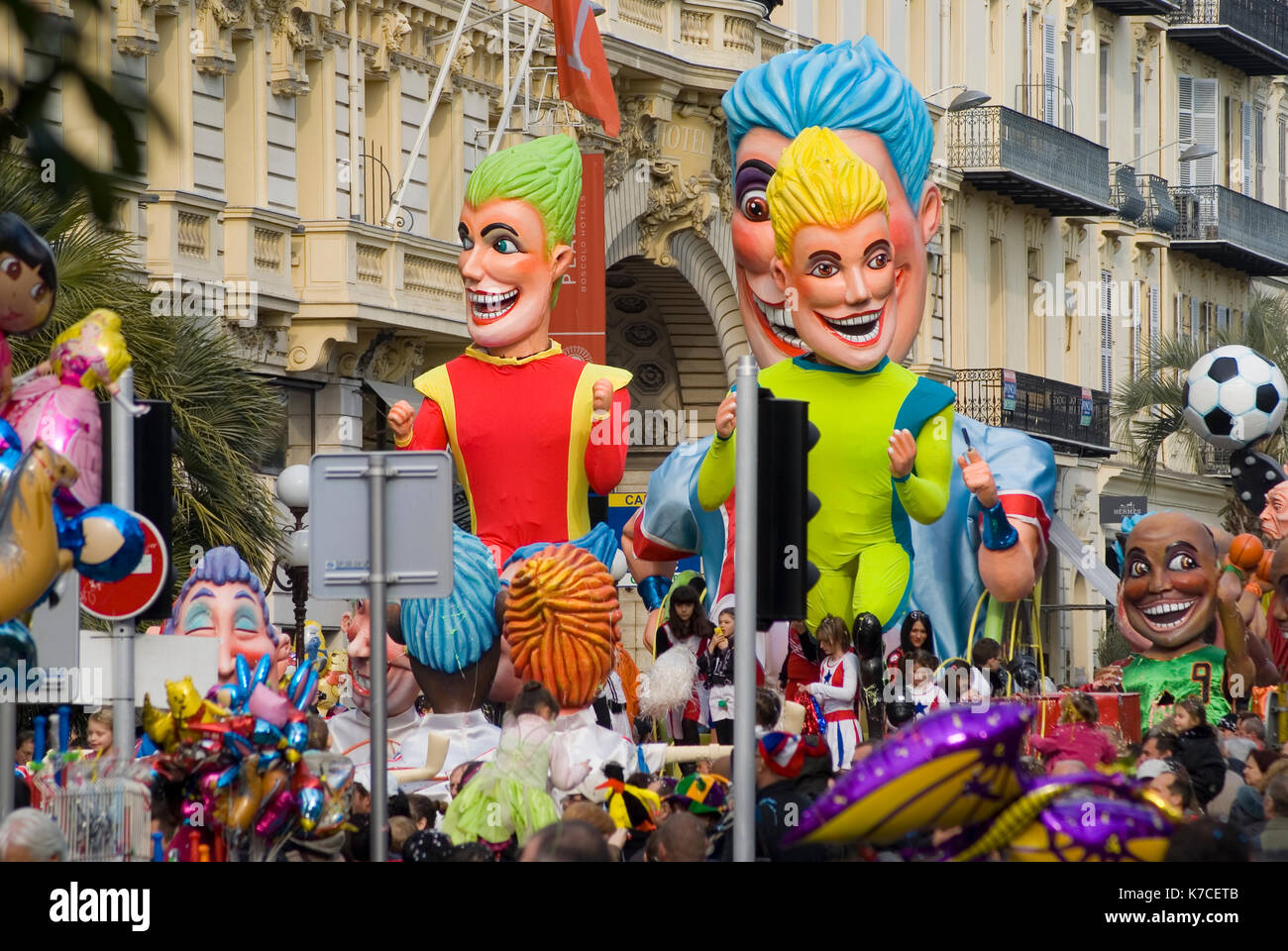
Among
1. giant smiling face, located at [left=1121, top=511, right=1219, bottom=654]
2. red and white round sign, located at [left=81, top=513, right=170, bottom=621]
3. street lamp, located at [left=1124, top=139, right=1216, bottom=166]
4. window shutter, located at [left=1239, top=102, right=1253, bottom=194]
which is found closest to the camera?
red and white round sign, located at [left=81, top=513, right=170, bottom=621]

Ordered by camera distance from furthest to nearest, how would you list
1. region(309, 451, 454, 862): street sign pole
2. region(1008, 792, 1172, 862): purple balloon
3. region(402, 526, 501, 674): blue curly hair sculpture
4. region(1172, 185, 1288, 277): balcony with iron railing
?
region(1172, 185, 1288, 277): balcony with iron railing
region(402, 526, 501, 674): blue curly hair sculpture
region(309, 451, 454, 862): street sign pole
region(1008, 792, 1172, 862): purple balloon

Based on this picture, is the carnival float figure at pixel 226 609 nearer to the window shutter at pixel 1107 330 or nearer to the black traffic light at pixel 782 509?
the black traffic light at pixel 782 509

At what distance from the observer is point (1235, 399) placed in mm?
16578

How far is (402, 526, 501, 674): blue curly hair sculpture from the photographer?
11695 millimetres

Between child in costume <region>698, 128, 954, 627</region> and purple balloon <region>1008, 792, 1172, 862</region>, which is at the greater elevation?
child in costume <region>698, 128, 954, 627</region>

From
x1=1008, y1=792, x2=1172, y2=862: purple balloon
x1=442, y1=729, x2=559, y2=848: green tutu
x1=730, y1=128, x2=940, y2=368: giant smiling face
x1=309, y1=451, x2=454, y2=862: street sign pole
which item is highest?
x1=730, y1=128, x2=940, y2=368: giant smiling face

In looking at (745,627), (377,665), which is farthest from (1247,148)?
(377,665)

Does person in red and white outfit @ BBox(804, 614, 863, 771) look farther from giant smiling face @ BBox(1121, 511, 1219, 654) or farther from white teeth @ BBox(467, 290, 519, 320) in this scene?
giant smiling face @ BBox(1121, 511, 1219, 654)

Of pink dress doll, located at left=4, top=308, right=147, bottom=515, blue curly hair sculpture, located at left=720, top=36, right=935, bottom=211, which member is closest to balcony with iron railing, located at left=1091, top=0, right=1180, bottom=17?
blue curly hair sculpture, located at left=720, top=36, right=935, bottom=211

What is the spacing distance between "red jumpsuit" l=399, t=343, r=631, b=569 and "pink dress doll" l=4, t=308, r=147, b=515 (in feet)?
13.3

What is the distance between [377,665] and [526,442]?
4.97m

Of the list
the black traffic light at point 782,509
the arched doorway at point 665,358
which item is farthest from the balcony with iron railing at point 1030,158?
the black traffic light at point 782,509

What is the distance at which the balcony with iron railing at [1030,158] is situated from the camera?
40.8 m
